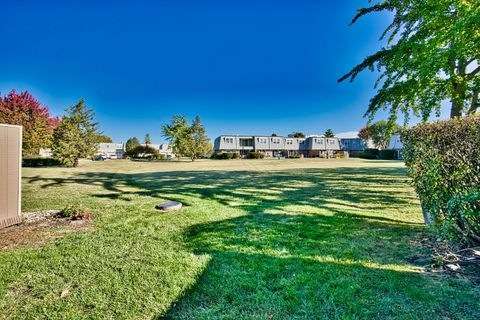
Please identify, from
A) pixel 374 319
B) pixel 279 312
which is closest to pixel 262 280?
pixel 279 312

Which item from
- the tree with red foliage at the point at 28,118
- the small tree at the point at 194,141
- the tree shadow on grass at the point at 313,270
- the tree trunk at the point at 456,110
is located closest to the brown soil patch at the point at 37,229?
the tree shadow on grass at the point at 313,270

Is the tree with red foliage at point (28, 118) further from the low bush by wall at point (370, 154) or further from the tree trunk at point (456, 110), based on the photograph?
the low bush by wall at point (370, 154)

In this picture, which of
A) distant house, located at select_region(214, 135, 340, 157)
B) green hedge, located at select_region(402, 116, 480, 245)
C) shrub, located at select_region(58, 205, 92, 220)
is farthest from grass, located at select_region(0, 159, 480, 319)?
distant house, located at select_region(214, 135, 340, 157)

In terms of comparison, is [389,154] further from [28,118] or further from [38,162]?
[28,118]

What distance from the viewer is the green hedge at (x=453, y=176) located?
8.93 ft

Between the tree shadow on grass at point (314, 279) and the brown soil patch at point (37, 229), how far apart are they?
246 centimetres

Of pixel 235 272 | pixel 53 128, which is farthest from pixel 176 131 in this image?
pixel 235 272

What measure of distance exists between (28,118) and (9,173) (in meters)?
30.8

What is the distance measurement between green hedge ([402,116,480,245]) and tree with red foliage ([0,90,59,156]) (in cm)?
3074

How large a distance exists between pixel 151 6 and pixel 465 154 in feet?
47.5

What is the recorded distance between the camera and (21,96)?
27.2 m

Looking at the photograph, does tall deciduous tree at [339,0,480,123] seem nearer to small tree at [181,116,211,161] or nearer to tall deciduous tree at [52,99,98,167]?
tall deciduous tree at [52,99,98,167]

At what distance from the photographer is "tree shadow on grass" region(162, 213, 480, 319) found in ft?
6.74

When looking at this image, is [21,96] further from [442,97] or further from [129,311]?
[442,97]
